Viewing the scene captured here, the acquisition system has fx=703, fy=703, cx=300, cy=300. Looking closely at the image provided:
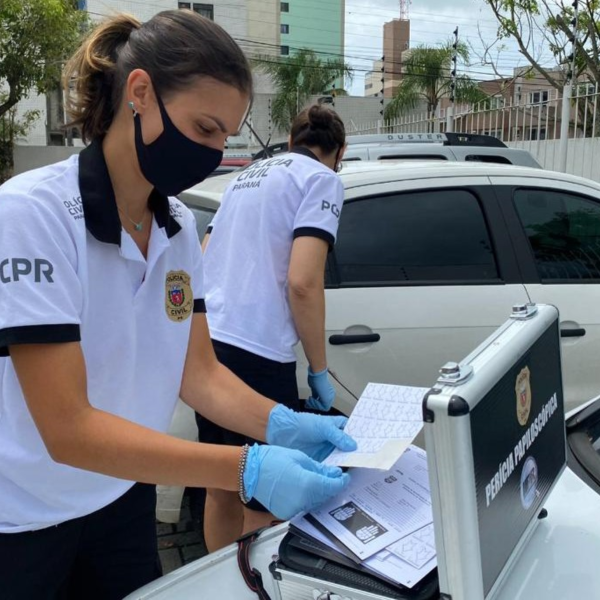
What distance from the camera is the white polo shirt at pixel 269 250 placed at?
242cm

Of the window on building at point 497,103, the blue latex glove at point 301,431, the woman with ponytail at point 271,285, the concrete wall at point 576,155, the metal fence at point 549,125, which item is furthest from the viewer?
the window on building at point 497,103

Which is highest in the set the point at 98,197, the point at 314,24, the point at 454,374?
the point at 314,24

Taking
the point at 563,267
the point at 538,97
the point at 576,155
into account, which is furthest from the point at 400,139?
the point at 563,267

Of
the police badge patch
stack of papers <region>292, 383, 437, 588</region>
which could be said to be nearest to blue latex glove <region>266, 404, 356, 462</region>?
stack of papers <region>292, 383, 437, 588</region>

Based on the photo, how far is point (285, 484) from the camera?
1388 millimetres

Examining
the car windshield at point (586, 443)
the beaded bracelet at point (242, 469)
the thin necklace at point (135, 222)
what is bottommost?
the car windshield at point (586, 443)

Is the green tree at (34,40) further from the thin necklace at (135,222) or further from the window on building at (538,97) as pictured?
the thin necklace at (135,222)

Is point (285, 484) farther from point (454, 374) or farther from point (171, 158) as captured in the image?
point (171, 158)

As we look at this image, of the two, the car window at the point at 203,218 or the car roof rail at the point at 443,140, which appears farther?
the car roof rail at the point at 443,140

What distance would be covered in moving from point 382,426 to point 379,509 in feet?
0.65

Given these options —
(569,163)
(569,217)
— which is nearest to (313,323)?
(569,217)

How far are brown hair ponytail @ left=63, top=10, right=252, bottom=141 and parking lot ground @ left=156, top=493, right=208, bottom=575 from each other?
211 centimetres

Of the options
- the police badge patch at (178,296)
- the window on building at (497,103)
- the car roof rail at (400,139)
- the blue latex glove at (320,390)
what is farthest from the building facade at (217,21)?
the police badge patch at (178,296)

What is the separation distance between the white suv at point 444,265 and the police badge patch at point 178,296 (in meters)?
1.16
